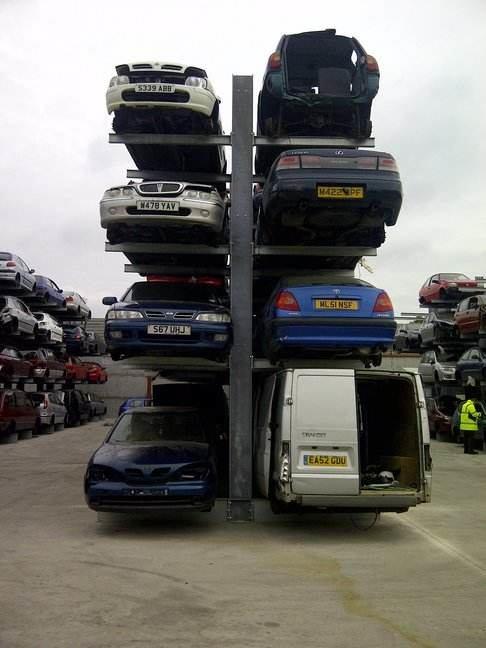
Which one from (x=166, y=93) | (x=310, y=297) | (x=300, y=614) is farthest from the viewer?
(x=166, y=93)

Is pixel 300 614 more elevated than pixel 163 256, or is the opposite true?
pixel 163 256

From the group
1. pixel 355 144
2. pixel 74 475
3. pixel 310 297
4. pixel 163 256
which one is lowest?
pixel 74 475

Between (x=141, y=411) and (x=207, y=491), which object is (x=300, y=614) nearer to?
(x=207, y=491)

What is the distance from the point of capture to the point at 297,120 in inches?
438

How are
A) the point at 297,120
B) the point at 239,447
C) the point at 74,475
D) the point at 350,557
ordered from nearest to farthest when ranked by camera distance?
the point at 350,557, the point at 239,447, the point at 297,120, the point at 74,475

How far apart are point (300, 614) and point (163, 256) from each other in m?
7.60

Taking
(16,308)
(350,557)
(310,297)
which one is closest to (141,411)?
(310,297)

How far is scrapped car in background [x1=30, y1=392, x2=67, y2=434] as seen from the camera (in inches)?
1001

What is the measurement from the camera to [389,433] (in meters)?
9.62

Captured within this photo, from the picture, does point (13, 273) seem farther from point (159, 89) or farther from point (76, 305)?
point (159, 89)

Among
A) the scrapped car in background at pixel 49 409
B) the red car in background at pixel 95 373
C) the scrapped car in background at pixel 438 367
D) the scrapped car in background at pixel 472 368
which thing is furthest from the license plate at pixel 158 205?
the red car in background at pixel 95 373

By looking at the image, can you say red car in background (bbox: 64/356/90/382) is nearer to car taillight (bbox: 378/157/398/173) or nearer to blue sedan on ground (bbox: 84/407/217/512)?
blue sedan on ground (bbox: 84/407/217/512)

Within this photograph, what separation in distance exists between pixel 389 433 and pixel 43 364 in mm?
18245

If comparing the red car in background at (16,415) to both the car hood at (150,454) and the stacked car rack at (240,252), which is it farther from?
the car hood at (150,454)
